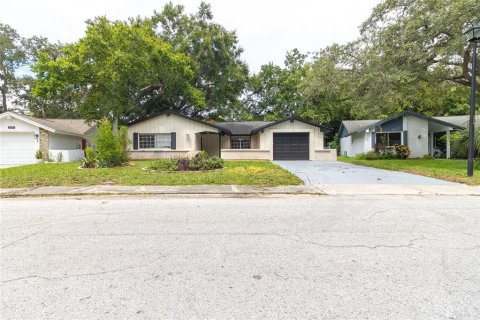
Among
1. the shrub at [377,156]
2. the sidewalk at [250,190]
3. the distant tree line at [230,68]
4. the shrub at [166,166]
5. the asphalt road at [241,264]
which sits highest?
the distant tree line at [230,68]

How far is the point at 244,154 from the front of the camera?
21531mm

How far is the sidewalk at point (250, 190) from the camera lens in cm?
811

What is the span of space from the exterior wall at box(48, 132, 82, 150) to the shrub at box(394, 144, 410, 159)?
25.9 metres

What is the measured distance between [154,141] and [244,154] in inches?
278

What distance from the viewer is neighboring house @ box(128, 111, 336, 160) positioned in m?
21.6

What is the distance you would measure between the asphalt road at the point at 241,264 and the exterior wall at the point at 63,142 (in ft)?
56.7

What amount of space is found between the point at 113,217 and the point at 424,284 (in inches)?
200

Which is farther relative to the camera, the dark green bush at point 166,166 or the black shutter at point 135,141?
the black shutter at point 135,141

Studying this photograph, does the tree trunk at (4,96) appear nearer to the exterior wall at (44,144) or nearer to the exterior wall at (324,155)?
the exterior wall at (44,144)

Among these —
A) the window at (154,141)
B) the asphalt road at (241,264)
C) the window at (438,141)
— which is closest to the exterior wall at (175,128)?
the window at (154,141)

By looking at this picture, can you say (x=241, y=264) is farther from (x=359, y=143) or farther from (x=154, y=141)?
(x=359, y=143)

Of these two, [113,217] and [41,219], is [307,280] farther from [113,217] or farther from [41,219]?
[41,219]

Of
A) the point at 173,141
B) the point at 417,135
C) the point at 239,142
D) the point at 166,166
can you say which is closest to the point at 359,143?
the point at 417,135

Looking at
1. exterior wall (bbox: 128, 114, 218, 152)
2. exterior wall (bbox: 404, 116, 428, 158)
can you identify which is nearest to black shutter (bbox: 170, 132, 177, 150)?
exterior wall (bbox: 128, 114, 218, 152)
